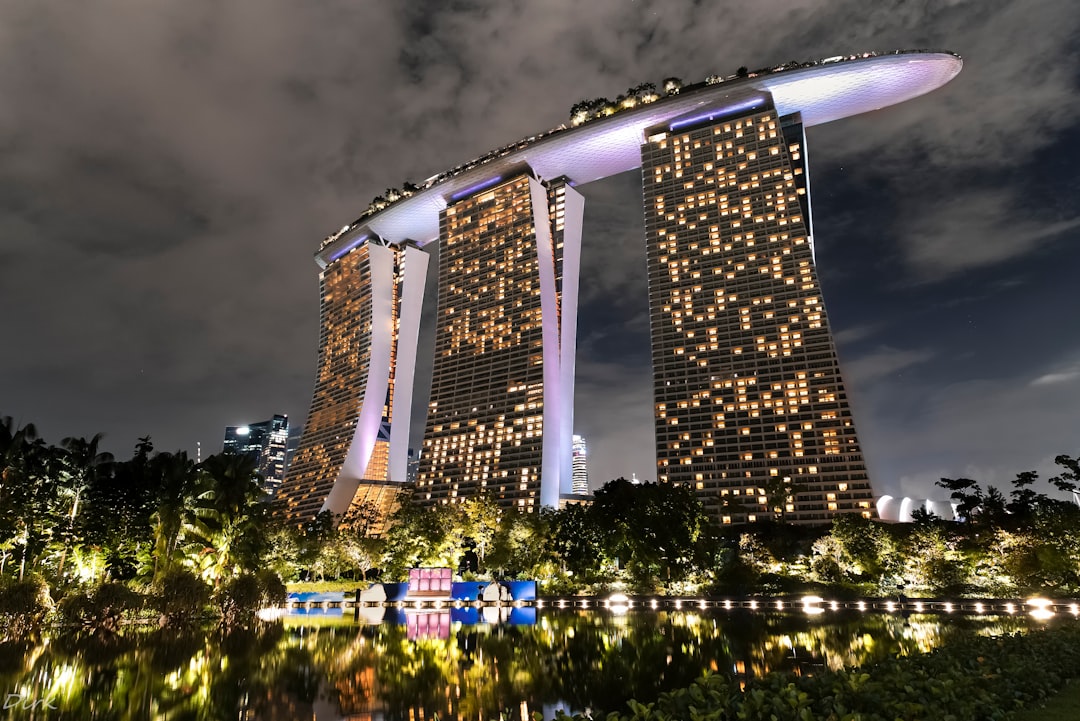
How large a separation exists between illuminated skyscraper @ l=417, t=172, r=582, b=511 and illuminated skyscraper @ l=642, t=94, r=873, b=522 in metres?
22.0

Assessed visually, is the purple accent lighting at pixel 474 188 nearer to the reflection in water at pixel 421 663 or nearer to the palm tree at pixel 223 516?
the palm tree at pixel 223 516

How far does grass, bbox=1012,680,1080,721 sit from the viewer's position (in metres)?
11.3

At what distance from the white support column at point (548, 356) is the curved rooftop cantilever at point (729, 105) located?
31.1ft

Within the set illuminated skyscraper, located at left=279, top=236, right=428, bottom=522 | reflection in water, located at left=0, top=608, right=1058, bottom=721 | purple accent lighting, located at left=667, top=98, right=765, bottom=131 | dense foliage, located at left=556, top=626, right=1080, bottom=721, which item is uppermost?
purple accent lighting, located at left=667, top=98, right=765, bottom=131

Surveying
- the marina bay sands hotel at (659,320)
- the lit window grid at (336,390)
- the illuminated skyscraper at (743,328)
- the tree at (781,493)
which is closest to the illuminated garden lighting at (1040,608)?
the tree at (781,493)

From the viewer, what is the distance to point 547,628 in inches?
1626

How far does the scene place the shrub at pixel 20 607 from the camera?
1421 inches

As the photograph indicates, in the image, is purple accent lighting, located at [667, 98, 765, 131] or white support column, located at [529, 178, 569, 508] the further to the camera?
purple accent lighting, located at [667, 98, 765, 131]

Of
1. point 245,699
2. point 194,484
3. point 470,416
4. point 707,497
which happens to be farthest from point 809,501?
point 245,699

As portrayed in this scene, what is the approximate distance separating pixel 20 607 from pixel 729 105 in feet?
471

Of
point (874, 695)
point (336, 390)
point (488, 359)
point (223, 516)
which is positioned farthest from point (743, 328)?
point (874, 695)

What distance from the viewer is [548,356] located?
14412 cm

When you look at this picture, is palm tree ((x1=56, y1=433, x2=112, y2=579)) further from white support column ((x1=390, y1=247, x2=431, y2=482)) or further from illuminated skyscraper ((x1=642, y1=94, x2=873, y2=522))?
white support column ((x1=390, y1=247, x2=431, y2=482))

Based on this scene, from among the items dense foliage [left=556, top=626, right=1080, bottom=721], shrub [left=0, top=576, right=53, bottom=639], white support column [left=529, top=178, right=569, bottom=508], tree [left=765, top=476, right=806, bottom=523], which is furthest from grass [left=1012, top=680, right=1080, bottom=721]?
white support column [left=529, top=178, right=569, bottom=508]
